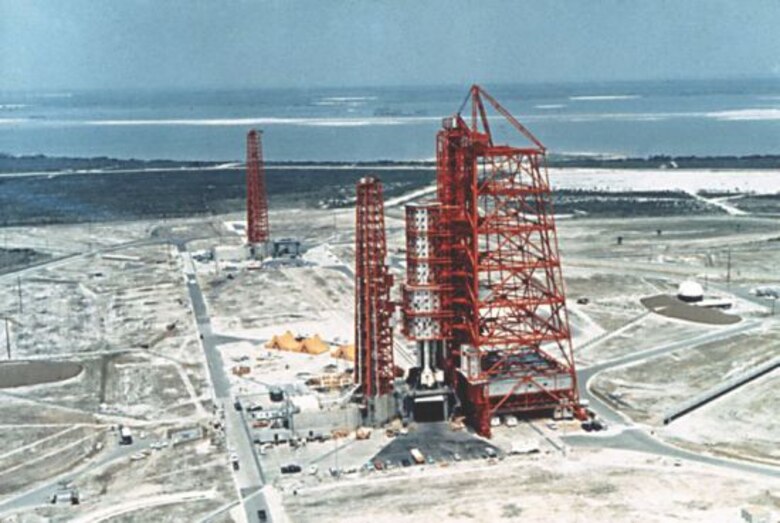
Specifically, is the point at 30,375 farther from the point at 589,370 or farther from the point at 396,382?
the point at 589,370

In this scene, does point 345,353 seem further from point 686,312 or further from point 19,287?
point 19,287

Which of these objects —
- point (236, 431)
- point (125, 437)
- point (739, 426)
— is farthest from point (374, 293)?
point (739, 426)

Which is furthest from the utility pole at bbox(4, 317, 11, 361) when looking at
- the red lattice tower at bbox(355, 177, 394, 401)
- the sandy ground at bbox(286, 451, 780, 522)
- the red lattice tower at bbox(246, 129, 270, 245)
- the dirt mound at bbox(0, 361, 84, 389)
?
the sandy ground at bbox(286, 451, 780, 522)

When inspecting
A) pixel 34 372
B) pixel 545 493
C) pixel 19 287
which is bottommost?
pixel 545 493

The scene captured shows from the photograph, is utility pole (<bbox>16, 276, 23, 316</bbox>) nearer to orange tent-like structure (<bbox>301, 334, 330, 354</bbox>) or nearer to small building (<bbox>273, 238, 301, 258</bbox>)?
small building (<bbox>273, 238, 301, 258</bbox>)

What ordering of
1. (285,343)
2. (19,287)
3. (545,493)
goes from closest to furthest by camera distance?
(545,493)
(285,343)
(19,287)

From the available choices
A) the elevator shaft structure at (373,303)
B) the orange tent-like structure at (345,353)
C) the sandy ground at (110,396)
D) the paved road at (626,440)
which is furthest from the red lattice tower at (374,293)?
the orange tent-like structure at (345,353)

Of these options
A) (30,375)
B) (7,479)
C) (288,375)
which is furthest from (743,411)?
(30,375)
